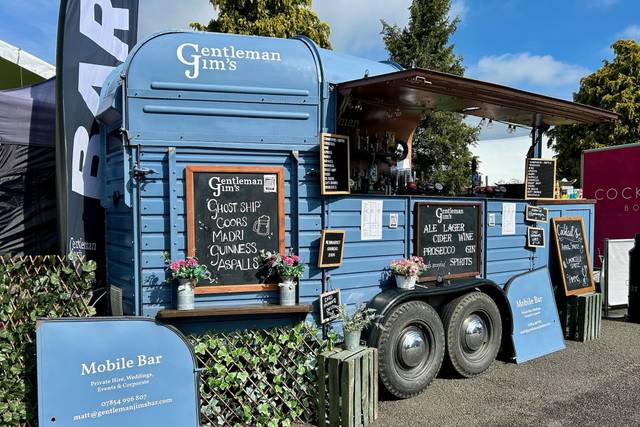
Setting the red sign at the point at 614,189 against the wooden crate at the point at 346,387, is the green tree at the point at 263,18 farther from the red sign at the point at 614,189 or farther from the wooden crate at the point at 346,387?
the wooden crate at the point at 346,387

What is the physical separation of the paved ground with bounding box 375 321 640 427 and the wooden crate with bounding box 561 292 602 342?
1.69ft

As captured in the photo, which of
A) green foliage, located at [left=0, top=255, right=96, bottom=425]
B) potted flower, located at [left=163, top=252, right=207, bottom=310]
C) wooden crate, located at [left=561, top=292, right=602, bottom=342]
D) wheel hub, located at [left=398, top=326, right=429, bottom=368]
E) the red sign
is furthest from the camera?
the red sign

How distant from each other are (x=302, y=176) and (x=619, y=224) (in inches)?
334

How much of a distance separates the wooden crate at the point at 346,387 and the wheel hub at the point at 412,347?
0.51m

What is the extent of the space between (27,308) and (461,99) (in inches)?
164

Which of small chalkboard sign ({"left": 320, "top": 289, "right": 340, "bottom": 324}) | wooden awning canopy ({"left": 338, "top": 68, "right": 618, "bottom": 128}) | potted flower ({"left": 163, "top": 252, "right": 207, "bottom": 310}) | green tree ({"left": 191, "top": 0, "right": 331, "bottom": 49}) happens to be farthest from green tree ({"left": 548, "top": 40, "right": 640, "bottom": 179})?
potted flower ({"left": 163, "top": 252, "right": 207, "bottom": 310})

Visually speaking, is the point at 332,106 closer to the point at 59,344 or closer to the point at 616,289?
the point at 59,344

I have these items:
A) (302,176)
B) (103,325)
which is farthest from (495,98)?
(103,325)

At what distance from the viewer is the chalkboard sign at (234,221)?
3895 millimetres

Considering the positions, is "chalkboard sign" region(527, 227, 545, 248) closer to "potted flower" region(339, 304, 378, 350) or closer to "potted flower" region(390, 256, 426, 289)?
A: "potted flower" region(390, 256, 426, 289)

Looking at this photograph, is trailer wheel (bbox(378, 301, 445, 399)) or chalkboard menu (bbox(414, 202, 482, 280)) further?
chalkboard menu (bbox(414, 202, 482, 280))

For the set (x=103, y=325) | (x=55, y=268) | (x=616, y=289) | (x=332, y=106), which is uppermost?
(x=332, y=106)

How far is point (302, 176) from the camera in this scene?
4180mm

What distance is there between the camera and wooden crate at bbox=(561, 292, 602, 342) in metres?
6.33
